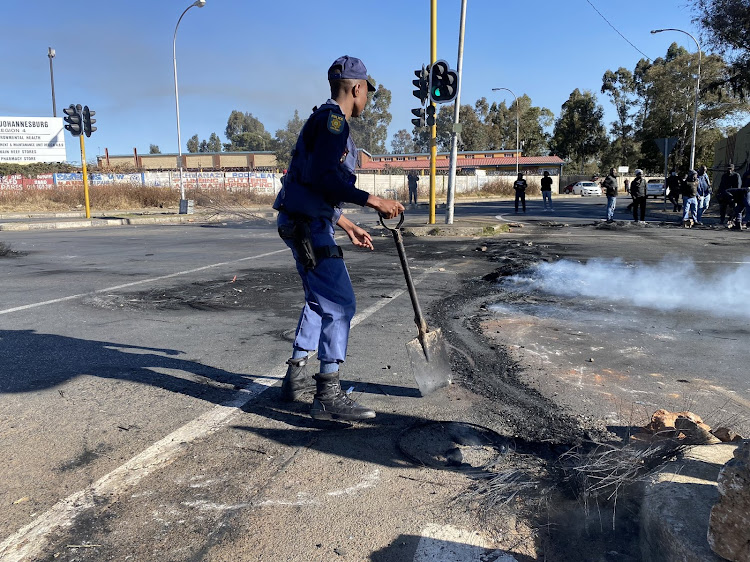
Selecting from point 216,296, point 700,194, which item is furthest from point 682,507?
point 700,194

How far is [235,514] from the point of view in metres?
2.13

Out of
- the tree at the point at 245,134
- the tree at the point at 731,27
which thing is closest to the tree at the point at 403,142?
the tree at the point at 245,134

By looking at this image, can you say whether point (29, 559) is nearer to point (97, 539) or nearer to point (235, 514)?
point (97, 539)

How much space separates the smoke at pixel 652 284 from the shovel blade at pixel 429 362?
3.42 m

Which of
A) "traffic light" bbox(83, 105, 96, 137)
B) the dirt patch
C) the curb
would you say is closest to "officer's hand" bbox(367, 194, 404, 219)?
the curb

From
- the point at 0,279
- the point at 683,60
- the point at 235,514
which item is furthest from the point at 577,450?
the point at 683,60

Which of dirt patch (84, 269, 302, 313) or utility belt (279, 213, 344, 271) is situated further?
dirt patch (84, 269, 302, 313)

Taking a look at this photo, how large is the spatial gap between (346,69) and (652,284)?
552 centimetres

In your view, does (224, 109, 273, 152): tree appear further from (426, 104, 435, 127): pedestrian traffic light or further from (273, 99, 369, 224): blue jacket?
(273, 99, 369, 224): blue jacket

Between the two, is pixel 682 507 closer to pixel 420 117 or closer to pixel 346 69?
pixel 346 69

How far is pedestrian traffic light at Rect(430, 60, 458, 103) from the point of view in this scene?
1295 centimetres

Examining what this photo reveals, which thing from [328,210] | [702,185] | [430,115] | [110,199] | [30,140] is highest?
[30,140]

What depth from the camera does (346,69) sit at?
10.2 ft

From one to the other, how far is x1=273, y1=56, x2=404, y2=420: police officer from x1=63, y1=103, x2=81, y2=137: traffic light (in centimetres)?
1913
